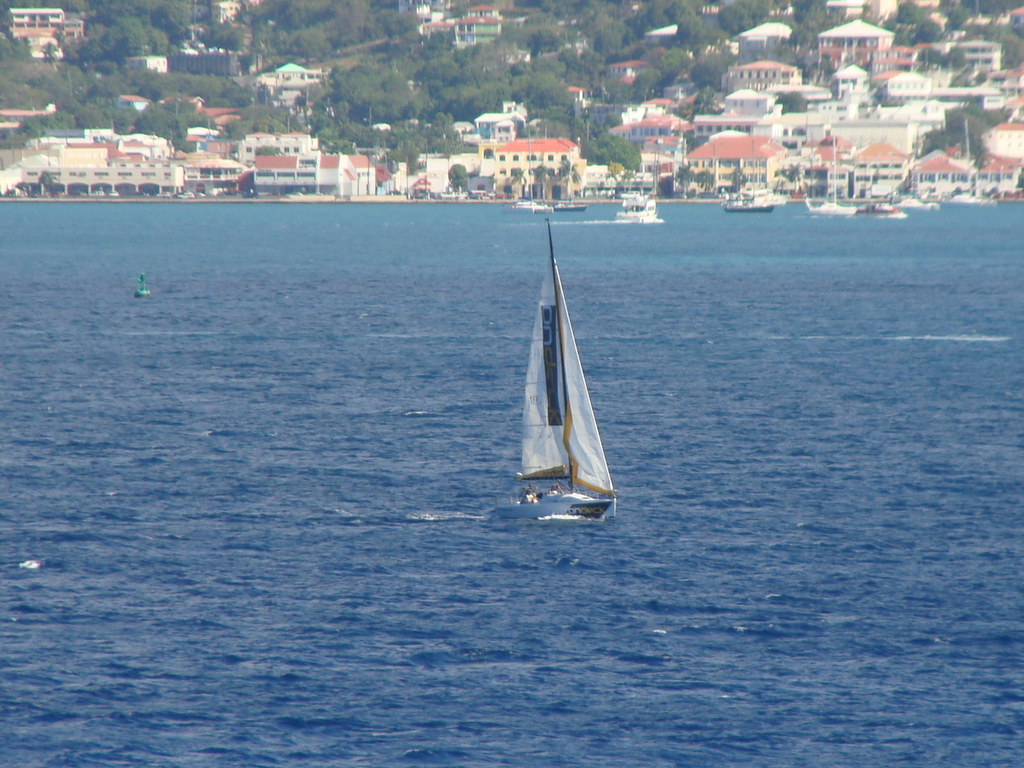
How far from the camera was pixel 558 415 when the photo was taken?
53031 mm

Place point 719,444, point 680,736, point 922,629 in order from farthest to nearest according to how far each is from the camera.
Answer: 1. point 719,444
2. point 922,629
3. point 680,736

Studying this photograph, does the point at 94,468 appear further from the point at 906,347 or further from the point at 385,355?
the point at 906,347

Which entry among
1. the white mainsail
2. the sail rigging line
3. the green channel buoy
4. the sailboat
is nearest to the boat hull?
the sailboat

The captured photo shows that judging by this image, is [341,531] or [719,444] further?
[719,444]

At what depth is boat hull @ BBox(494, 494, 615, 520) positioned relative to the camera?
53.8 metres

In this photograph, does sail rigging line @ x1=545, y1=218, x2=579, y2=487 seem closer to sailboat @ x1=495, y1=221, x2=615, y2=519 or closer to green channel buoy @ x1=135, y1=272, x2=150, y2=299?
sailboat @ x1=495, y1=221, x2=615, y2=519

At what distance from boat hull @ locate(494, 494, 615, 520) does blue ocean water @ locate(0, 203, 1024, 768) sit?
686 millimetres

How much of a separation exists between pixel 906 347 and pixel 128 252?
125559 millimetres

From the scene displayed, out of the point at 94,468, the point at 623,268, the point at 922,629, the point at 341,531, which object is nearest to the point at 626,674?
the point at 922,629

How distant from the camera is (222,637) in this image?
141 ft

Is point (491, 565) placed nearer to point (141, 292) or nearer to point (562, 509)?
point (562, 509)

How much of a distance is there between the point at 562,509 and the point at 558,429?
3.17 metres

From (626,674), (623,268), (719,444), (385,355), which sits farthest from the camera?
(623,268)

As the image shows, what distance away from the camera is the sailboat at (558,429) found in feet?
171
